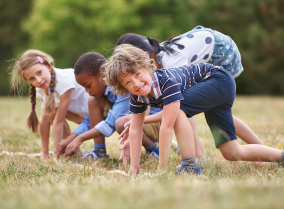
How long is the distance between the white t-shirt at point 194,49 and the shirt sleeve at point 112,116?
708mm

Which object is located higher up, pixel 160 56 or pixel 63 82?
pixel 160 56

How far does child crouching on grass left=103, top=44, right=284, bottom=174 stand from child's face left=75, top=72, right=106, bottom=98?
80 centimetres

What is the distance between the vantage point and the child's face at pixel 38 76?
353 cm

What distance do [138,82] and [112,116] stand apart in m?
1.11

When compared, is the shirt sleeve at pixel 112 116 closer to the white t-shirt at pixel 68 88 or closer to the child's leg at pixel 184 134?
the white t-shirt at pixel 68 88

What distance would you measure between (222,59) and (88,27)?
57.5ft

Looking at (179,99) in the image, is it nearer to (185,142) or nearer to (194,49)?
(185,142)

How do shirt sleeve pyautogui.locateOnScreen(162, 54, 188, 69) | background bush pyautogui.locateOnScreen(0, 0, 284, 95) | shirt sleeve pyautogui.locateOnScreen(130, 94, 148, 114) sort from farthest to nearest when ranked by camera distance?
background bush pyautogui.locateOnScreen(0, 0, 284, 95)
shirt sleeve pyautogui.locateOnScreen(162, 54, 188, 69)
shirt sleeve pyautogui.locateOnScreen(130, 94, 148, 114)

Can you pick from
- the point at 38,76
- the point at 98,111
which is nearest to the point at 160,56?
the point at 98,111

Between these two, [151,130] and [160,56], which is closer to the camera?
[160,56]

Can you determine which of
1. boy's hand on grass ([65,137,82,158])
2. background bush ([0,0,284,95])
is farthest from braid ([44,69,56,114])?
background bush ([0,0,284,95])

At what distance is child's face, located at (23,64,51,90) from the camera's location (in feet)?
11.6

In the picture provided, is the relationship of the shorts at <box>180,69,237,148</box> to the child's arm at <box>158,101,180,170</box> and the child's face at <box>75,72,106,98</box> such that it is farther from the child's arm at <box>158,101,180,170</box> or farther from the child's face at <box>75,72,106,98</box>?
the child's face at <box>75,72,106,98</box>

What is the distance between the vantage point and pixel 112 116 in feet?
11.1
